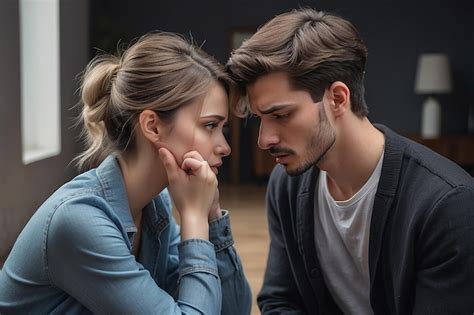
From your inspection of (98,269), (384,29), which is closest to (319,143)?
(98,269)

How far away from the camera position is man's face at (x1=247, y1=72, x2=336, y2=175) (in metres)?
1.59


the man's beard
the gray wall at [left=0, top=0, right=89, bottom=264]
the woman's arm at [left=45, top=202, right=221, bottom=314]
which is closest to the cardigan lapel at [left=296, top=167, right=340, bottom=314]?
the man's beard

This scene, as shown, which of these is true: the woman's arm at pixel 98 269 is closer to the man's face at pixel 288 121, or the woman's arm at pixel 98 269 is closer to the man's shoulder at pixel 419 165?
the man's face at pixel 288 121

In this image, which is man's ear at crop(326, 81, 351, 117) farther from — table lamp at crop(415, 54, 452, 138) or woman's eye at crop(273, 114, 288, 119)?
table lamp at crop(415, 54, 452, 138)

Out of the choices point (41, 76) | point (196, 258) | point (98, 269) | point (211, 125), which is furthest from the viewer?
point (41, 76)

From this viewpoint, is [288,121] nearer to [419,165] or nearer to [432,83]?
[419,165]

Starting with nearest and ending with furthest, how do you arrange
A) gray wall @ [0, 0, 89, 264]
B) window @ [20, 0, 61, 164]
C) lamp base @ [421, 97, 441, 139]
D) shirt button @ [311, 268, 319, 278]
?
shirt button @ [311, 268, 319, 278]
gray wall @ [0, 0, 89, 264]
window @ [20, 0, 61, 164]
lamp base @ [421, 97, 441, 139]

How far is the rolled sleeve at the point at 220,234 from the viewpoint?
1.57 m

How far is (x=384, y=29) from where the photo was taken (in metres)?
8.79

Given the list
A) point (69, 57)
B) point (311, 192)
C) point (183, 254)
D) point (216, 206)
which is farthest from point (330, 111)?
point (69, 57)

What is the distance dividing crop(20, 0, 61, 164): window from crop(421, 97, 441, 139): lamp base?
4.46 metres

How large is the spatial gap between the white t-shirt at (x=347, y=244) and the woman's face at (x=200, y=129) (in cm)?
38

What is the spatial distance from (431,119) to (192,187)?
7282mm

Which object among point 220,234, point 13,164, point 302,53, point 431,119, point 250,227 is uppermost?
point 302,53
